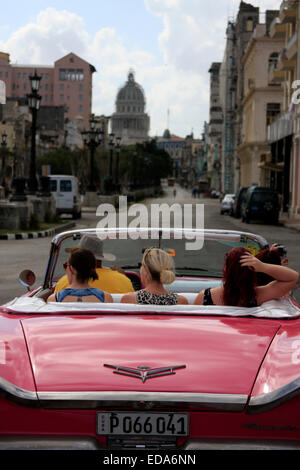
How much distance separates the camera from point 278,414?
2.72 meters

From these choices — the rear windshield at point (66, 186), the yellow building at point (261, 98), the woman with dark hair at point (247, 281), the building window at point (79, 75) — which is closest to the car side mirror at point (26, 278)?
the woman with dark hair at point (247, 281)

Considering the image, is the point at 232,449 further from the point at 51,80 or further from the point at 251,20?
the point at 51,80

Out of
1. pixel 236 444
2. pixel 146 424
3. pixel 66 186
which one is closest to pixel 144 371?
pixel 146 424

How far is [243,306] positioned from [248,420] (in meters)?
1.16

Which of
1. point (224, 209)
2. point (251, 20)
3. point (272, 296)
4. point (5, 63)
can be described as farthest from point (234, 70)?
point (272, 296)

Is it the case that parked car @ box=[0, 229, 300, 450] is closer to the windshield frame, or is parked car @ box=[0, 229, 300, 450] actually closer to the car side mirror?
the windshield frame

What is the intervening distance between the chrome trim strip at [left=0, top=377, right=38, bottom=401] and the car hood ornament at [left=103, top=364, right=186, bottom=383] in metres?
0.32

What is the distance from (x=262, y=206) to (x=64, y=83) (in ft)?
467

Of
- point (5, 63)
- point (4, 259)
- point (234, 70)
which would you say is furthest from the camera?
point (5, 63)

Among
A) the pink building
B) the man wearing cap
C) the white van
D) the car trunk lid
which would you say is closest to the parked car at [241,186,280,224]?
the white van

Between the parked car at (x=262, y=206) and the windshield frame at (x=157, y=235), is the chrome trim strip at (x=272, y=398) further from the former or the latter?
the parked car at (x=262, y=206)

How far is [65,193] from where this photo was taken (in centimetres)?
3519

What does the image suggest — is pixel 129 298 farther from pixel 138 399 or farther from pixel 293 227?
pixel 293 227

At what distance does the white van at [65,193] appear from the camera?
34.8 meters
